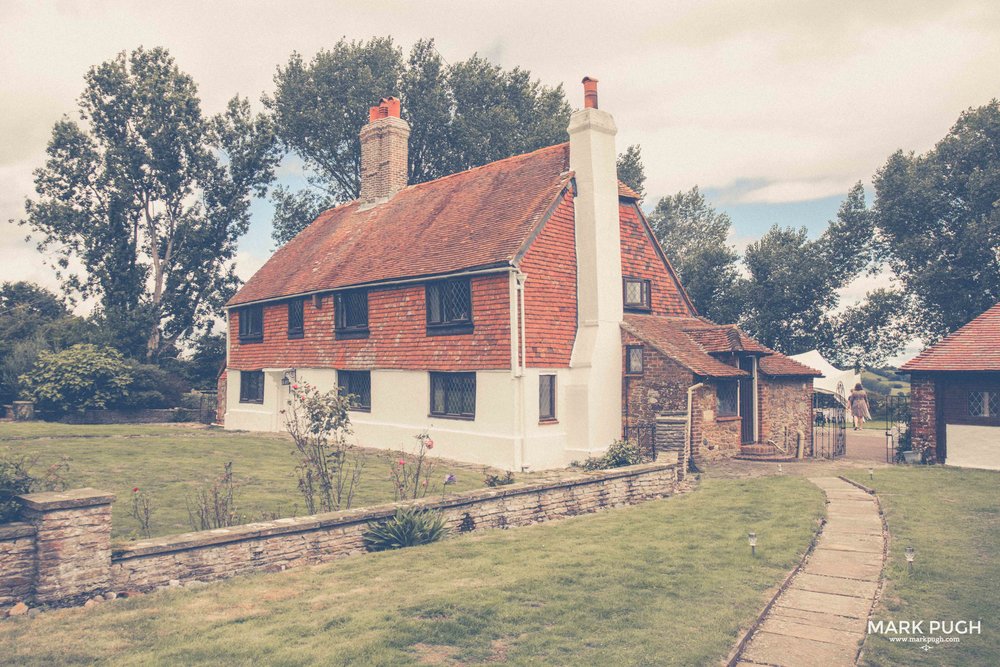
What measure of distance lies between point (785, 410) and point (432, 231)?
1354 centimetres

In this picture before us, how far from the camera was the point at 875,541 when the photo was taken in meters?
11.8

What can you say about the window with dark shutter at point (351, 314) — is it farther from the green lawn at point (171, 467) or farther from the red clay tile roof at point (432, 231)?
the green lawn at point (171, 467)

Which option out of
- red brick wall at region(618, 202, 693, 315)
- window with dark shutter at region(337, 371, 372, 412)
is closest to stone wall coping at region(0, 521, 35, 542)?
window with dark shutter at region(337, 371, 372, 412)

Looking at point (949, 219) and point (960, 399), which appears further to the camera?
point (949, 219)

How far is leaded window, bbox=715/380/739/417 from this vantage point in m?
22.0

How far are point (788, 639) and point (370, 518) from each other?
604 cm

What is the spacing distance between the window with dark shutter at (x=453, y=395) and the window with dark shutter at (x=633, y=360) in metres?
4.64

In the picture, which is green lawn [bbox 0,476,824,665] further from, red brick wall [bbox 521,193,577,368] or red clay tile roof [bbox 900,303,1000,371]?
red clay tile roof [bbox 900,303,1000,371]

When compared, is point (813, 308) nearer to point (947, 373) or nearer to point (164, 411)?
point (947, 373)

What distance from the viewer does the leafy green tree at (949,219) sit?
37906 mm

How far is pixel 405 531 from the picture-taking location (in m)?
11.0

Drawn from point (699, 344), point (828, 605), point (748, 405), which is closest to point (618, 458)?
point (699, 344)

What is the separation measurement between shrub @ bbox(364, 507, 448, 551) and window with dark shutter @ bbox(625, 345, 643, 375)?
11.1 metres

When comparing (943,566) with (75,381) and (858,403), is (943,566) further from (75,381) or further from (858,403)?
(858,403)
